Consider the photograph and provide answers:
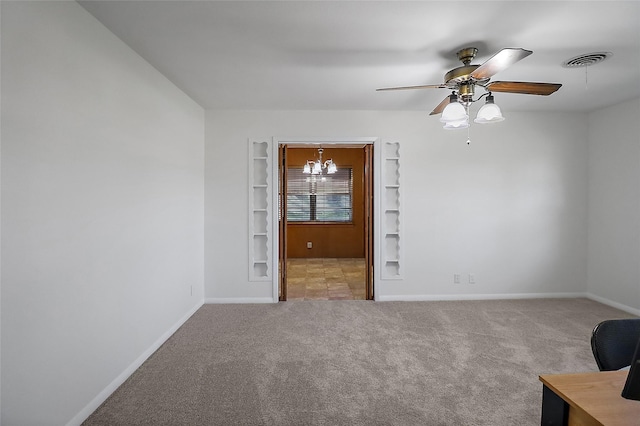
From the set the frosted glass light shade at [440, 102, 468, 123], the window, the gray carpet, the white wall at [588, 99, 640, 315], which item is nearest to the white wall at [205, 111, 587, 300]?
the white wall at [588, 99, 640, 315]

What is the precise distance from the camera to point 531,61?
2.71 meters

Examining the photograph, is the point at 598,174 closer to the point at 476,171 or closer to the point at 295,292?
the point at 476,171

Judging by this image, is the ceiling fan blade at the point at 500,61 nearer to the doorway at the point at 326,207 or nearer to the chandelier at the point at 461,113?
the chandelier at the point at 461,113

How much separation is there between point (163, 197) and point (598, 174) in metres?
5.21

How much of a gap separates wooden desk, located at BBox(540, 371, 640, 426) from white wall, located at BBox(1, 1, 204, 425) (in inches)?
86.1

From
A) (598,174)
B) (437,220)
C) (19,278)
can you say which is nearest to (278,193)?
(437,220)

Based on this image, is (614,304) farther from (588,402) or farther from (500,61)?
(588,402)

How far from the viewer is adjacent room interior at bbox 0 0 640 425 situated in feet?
5.73

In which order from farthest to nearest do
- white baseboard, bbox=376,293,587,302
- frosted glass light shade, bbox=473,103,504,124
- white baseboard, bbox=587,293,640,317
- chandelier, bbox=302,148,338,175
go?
chandelier, bbox=302,148,338,175 < white baseboard, bbox=376,293,587,302 < white baseboard, bbox=587,293,640,317 < frosted glass light shade, bbox=473,103,504,124

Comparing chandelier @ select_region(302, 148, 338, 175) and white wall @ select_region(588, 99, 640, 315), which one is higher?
chandelier @ select_region(302, 148, 338, 175)

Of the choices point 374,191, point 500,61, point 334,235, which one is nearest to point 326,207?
point 334,235

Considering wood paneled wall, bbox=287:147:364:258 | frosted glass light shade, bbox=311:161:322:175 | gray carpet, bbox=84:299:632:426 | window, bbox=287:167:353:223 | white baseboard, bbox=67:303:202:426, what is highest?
frosted glass light shade, bbox=311:161:322:175

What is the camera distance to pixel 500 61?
1.92 m

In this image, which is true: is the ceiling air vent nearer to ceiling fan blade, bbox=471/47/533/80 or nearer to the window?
ceiling fan blade, bbox=471/47/533/80
